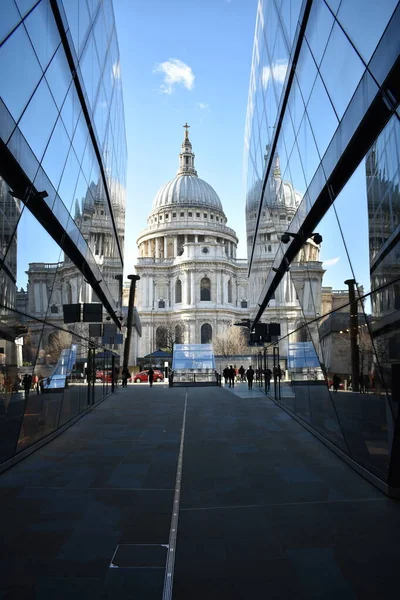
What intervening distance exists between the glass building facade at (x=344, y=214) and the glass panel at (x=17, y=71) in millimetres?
4207

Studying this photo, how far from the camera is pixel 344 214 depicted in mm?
8031

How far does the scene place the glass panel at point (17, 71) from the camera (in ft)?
21.9

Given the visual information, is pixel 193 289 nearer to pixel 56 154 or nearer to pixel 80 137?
pixel 80 137

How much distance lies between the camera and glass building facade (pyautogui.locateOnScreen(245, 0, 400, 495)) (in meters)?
5.75

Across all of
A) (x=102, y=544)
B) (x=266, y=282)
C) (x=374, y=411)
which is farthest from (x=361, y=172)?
(x=266, y=282)

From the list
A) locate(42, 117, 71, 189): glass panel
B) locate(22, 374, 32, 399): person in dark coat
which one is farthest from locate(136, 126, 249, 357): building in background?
locate(22, 374, 32, 399): person in dark coat

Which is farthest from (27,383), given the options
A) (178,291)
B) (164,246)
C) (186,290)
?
(164,246)

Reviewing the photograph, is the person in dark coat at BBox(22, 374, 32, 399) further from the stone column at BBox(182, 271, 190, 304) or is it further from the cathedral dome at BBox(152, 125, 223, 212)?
the cathedral dome at BBox(152, 125, 223, 212)

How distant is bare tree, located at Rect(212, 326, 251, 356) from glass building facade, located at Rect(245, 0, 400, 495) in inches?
2411

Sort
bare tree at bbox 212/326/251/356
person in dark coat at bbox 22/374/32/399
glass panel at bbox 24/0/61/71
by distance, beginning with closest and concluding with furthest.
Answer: glass panel at bbox 24/0/61/71 < person in dark coat at bbox 22/374/32/399 < bare tree at bbox 212/326/251/356

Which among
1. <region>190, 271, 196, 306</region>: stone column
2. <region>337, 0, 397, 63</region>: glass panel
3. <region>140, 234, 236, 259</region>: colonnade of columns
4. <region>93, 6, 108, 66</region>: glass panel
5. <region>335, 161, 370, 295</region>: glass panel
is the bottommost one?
<region>335, 161, 370, 295</region>: glass panel

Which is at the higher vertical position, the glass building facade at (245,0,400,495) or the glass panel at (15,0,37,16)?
the glass panel at (15,0,37,16)

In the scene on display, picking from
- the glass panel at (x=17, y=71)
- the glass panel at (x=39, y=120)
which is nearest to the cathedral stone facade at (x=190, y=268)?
the glass panel at (x=39, y=120)

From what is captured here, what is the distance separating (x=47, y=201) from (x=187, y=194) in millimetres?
113053
